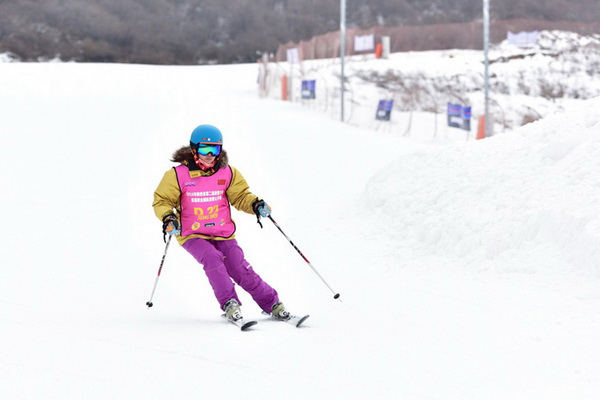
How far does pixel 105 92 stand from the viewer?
22.0 m

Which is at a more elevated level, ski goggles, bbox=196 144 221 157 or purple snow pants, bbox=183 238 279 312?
ski goggles, bbox=196 144 221 157

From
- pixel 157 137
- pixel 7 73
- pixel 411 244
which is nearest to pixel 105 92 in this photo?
pixel 7 73

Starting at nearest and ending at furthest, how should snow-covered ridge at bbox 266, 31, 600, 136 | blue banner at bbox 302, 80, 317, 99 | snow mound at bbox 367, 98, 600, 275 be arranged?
snow mound at bbox 367, 98, 600, 275
snow-covered ridge at bbox 266, 31, 600, 136
blue banner at bbox 302, 80, 317, 99

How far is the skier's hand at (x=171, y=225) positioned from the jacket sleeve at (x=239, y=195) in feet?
1.85

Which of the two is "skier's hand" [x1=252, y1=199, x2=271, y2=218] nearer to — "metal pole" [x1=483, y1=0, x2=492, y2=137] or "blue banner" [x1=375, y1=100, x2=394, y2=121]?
"metal pole" [x1=483, y1=0, x2=492, y2=137]

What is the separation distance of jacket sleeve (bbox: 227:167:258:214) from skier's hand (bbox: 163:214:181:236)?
0.56 meters

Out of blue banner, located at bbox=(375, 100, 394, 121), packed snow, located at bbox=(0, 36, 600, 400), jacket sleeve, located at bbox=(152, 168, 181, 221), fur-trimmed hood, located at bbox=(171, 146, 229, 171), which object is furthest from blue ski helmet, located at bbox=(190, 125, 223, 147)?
blue banner, located at bbox=(375, 100, 394, 121)

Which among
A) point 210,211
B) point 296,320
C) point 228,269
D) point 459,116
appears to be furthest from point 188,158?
point 459,116

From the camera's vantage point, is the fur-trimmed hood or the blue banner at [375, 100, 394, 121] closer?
the fur-trimmed hood

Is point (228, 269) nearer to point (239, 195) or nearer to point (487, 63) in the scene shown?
point (239, 195)

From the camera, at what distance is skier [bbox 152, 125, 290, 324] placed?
4.77m

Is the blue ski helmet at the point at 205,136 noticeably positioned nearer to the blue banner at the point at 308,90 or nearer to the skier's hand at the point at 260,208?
the skier's hand at the point at 260,208

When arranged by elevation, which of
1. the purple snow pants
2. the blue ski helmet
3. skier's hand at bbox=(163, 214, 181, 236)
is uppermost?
the blue ski helmet

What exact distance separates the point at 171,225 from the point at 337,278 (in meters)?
2.48
